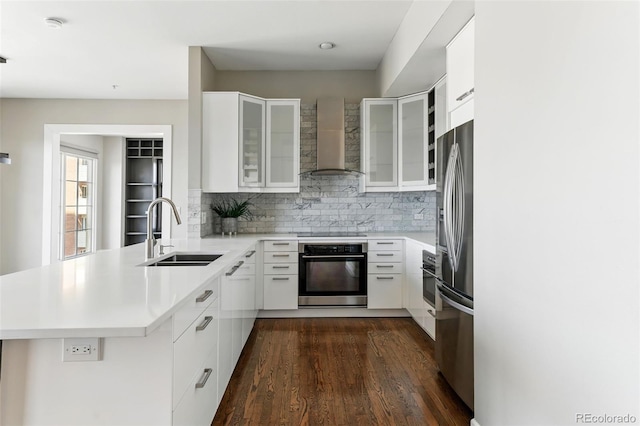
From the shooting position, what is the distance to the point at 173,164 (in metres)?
5.30

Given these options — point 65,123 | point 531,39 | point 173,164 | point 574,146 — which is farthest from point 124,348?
point 65,123

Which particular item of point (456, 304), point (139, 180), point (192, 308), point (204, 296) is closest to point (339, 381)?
point (456, 304)

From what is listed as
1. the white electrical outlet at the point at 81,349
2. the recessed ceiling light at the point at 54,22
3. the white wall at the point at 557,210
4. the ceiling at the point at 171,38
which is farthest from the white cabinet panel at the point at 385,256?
the recessed ceiling light at the point at 54,22

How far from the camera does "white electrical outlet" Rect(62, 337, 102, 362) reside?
1.15 metres

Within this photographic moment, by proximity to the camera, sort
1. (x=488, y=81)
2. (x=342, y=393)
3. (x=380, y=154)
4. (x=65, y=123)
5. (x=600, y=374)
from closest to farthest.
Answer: (x=600, y=374) → (x=488, y=81) → (x=342, y=393) → (x=380, y=154) → (x=65, y=123)

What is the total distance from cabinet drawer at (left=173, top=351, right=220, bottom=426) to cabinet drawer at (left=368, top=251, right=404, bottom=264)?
2.19 m

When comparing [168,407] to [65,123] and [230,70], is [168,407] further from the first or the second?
[65,123]

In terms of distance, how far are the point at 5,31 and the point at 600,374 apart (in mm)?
4812

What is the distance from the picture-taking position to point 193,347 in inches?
58.1

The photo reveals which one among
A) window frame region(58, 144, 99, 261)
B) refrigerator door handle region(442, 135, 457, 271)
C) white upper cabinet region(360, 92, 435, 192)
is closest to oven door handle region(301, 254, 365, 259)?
white upper cabinet region(360, 92, 435, 192)

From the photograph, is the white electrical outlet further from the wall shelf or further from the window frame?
the wall shelf

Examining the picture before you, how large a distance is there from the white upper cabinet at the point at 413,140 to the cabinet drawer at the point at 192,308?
260 cm

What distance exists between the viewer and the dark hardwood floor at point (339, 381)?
202 centimetres

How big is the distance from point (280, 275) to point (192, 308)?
2.32 meters
